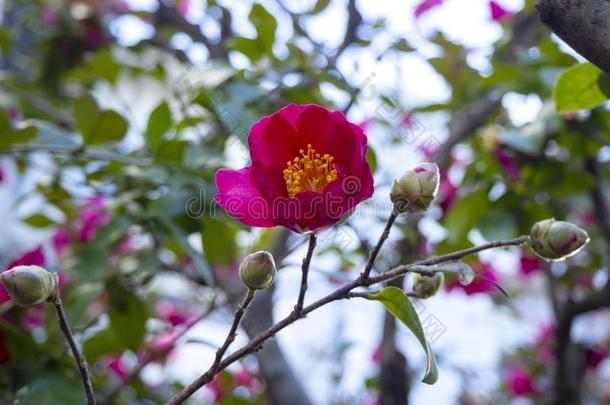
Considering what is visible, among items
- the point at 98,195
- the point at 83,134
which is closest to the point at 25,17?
the point at 98,195

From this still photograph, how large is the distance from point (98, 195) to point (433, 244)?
720 mm

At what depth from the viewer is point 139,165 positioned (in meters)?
1.07

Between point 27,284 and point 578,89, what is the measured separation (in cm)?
61

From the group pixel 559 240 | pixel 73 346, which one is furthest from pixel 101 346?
pixel 559 240

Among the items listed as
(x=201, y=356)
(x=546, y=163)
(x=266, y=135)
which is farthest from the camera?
(x=201, y=356)

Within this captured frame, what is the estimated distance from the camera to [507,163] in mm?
1276

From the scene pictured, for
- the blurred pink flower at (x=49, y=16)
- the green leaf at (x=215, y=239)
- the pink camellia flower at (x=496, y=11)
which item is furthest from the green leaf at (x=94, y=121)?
the pink camellia flower at (x=496, y=11)

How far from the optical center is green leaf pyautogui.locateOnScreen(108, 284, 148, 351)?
1.18 meters

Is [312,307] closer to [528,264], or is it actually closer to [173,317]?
[528,264]

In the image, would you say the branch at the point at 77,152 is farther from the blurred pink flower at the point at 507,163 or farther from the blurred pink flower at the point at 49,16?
the blurred pink flower at the point at 49,16

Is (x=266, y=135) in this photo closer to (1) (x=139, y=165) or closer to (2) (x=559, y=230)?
(2) (x=559, y=230)

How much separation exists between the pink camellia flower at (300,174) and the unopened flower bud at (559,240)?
15 cm

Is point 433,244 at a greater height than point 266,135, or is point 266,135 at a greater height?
point 266,135

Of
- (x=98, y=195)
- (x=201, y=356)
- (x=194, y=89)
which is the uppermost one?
(x=194, y=89)
